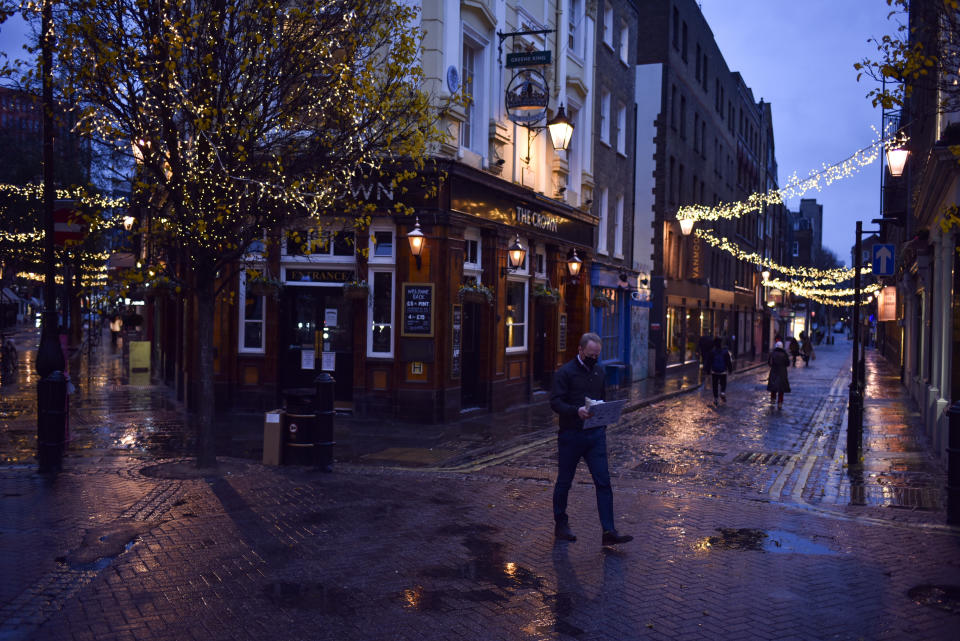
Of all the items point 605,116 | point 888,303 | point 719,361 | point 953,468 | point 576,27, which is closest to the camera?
point 953,468

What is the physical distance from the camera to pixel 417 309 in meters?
15.5

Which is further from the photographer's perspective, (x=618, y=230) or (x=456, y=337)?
(x=618, y=230)

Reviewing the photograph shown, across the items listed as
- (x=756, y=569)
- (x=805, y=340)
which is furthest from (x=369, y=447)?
(x=805, y=340)

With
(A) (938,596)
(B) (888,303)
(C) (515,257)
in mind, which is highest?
(C) (515,257)

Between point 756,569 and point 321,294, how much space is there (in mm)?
10905

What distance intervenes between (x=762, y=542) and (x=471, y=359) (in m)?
10.7

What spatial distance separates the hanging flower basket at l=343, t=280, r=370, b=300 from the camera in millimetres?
15109

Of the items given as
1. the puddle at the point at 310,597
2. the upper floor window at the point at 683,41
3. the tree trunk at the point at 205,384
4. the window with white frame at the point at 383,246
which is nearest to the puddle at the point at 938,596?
the puddle at the point at 310,597

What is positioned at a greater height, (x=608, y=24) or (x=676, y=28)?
(x=676, y=28)

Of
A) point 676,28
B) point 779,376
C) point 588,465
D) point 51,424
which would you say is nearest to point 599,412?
point 588,465

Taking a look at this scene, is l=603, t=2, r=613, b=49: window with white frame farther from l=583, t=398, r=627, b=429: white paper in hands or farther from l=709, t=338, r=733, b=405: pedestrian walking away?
l=583, t=398, r=627, b=429: white paper in hands

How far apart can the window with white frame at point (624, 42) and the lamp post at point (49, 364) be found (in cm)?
1996

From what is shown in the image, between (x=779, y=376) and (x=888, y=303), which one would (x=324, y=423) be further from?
(x=888, y=303)

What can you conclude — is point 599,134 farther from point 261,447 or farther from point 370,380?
point 261,447
